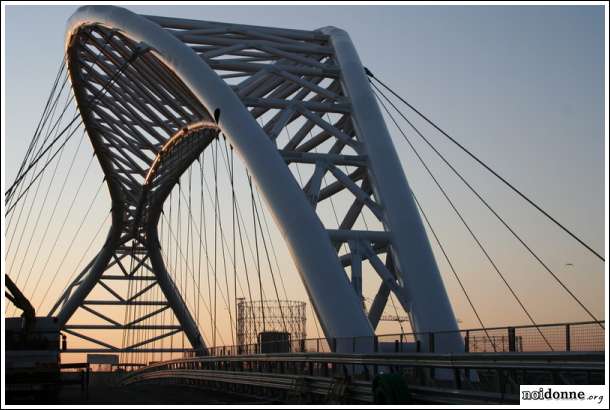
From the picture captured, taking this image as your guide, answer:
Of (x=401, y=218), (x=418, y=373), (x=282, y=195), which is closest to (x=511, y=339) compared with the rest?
(x=418, y=373)

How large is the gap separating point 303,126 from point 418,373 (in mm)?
14227

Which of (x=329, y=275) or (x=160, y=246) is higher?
(x=160, y=246)

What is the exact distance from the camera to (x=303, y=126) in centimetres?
3244

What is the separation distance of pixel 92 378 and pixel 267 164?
4268 centimetres

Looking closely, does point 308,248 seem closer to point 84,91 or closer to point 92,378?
point 84,91

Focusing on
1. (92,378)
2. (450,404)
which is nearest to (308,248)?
(450,404)

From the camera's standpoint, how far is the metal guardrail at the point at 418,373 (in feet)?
52.0

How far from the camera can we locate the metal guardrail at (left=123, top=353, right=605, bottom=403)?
1584 centimetres

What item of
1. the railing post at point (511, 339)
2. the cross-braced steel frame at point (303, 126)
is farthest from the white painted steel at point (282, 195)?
the railing post at point (511, 339)

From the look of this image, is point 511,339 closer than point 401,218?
Yes

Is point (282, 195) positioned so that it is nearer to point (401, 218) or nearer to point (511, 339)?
point (401, 218)

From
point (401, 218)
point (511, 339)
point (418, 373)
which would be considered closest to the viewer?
point (511, 339)

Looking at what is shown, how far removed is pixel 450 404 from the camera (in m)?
17.6

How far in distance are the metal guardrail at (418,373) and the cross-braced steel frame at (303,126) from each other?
3.89 ft
